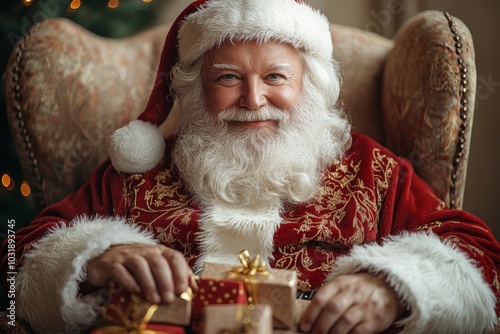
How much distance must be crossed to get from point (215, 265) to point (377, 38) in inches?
51.0

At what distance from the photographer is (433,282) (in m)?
1.41

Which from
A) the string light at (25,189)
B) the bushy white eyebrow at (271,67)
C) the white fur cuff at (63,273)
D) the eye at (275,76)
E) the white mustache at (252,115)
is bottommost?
the string light at (25,189)

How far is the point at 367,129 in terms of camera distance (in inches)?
85.2

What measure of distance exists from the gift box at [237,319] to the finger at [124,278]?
8.9 inches

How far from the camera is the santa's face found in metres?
1.70

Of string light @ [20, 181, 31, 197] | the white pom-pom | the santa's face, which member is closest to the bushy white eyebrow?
the santa's face

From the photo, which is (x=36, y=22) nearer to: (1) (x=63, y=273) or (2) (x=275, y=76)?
(2) (x=275, y=76)

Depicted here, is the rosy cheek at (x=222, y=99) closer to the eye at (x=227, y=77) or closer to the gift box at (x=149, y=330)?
the eye at (x=227, y=77)

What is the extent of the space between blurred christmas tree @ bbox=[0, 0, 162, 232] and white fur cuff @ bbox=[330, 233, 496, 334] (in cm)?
188

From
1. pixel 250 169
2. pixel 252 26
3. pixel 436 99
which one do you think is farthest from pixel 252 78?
pixel 436 99

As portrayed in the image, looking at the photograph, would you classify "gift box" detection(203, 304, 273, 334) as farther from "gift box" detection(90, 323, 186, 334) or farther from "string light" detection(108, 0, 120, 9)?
"string light" detection(108, 0, 120, 9)

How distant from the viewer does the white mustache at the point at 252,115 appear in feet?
5.62

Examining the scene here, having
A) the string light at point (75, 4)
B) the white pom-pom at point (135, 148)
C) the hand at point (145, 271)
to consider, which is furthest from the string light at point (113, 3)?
the hand at point (145, 271)

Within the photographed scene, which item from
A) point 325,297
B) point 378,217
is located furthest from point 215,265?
point 378,217
